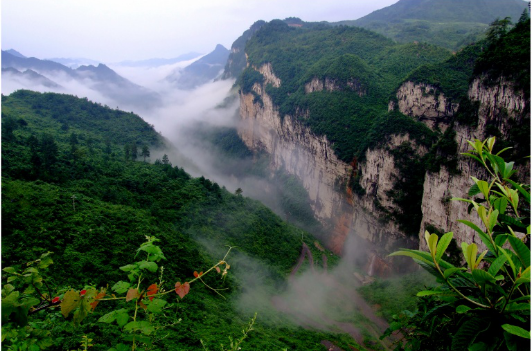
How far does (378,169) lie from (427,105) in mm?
8103

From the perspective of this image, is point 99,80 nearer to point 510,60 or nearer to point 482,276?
point 510,60

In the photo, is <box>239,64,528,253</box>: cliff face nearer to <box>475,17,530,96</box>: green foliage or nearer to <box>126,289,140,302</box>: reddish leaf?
<box>475,17,530,96</box>: green foliage

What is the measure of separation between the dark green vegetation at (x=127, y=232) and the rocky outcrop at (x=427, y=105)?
18862mm

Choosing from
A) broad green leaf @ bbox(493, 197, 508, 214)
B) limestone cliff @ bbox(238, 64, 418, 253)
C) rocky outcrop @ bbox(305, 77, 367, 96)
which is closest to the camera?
broad green leaf @ bbox(493, 197, 508, 214)

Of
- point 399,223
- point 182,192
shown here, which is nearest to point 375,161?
point 399,223

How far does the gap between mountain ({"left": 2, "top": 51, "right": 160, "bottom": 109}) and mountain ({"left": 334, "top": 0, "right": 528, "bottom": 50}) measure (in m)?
101

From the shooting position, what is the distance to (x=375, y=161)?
32.4 meters

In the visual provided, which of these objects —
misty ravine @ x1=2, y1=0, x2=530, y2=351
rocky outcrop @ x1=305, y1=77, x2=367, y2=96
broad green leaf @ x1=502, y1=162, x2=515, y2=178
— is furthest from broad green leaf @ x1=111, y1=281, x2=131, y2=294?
rocky outcrop @ x1=305, y1=77, x2=367, y2=96

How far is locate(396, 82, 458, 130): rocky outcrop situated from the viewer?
30.5 metres

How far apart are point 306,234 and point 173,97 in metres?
134

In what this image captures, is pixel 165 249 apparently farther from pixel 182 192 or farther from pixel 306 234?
pixel 306 234

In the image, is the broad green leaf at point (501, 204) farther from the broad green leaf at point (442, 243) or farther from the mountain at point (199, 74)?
the mountain at point (199, 74)

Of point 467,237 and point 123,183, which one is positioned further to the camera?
point 123,183

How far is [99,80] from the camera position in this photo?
468ft
